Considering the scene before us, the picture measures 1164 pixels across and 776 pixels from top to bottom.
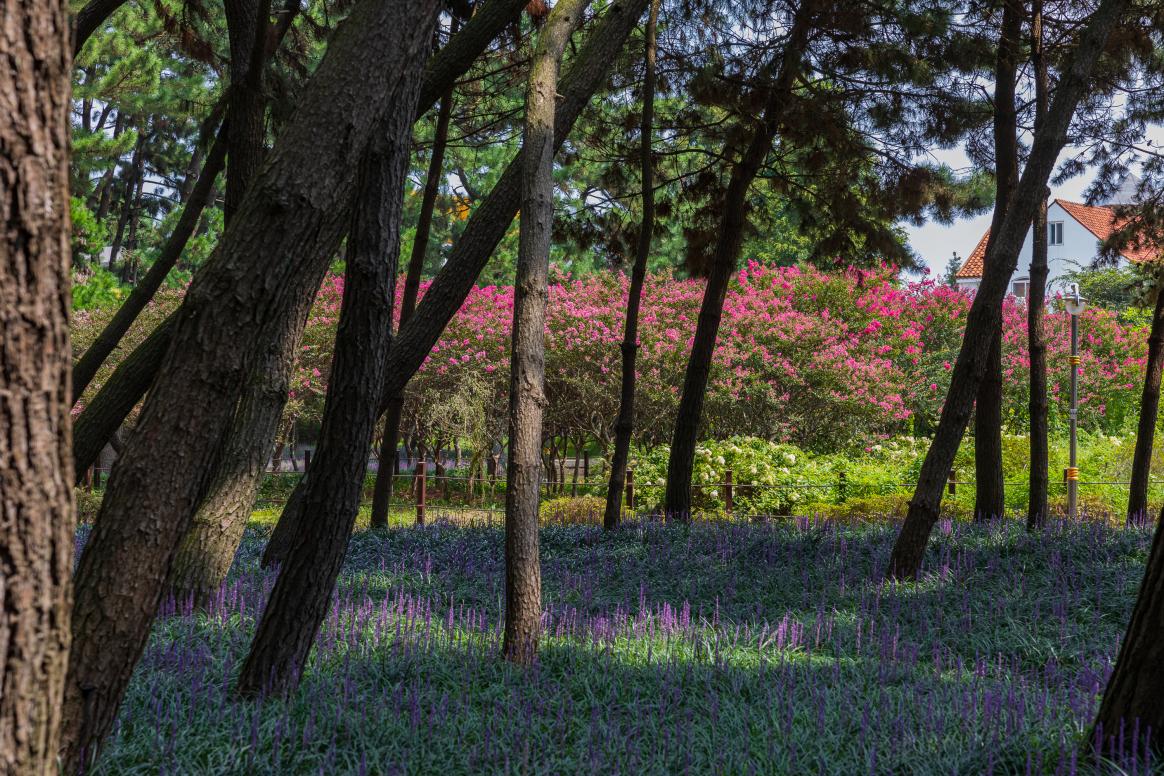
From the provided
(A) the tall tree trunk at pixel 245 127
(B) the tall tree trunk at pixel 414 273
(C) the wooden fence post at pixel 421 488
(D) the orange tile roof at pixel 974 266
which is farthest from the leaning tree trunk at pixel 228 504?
(D) the orange tile roof at pixel 974 266

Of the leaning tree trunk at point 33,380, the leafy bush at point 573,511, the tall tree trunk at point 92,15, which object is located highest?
the tall tree trunk at point 92,15

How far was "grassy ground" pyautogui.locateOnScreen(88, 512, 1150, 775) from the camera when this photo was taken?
3.16 meters

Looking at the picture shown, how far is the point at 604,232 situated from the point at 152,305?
44.4ft

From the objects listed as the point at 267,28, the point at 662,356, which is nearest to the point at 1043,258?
the point at 267,28

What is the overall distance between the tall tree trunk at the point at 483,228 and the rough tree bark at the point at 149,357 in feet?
0.22

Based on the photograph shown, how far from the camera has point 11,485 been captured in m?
1.51

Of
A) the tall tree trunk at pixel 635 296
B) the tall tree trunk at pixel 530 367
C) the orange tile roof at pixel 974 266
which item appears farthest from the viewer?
the orange tile roof at pixel 974 266

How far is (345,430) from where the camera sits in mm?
3852

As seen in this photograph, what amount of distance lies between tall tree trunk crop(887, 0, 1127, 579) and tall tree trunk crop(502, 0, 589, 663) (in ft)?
10.4

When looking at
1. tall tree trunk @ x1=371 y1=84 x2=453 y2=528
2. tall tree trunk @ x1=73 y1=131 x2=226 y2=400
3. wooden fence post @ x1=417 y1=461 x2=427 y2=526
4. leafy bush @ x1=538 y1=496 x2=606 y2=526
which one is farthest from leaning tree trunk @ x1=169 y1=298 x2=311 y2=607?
wooden fence post @ x1=417 y1=461 x2=427 y2=526

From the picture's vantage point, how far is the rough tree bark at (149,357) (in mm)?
5598

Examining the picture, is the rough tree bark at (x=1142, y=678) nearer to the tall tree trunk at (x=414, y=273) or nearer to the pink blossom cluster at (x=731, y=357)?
the tall tree trunk at (x=414, y=273)

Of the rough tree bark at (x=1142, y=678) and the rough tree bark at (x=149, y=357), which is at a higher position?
the rough tree bark at (x=149, y=357)

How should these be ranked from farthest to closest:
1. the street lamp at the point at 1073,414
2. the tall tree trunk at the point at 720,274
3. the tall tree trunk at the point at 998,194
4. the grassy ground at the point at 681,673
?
the street lamp at the point at 1073,414, the tall tree trunk at the point at 720,274, the tall tree trunk at the point at 998,194, the grassy ground at the point at 681,673
